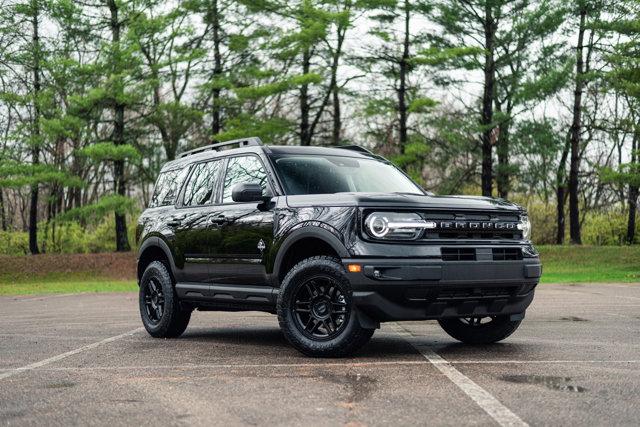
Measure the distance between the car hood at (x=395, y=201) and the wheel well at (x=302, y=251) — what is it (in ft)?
1.12

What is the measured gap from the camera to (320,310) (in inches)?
310

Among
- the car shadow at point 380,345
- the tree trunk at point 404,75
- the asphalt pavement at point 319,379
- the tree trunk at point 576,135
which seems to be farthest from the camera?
the tree trunk at point 576,135

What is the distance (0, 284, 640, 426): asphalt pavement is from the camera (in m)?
5.28

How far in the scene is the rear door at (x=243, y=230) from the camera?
855 centimetres

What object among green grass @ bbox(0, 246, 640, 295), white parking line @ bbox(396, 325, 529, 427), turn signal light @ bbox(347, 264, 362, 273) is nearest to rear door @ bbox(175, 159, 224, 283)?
turn signal light @ bbox(347, 264, 362, 273)

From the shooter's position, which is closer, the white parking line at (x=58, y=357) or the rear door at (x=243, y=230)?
the white parking line at (x=58, y=357)

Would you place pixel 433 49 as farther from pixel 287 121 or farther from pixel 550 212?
pixel 550 212

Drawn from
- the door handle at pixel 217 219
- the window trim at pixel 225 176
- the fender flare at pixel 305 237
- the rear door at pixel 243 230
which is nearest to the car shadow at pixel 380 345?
the rear door at pixel 243 230

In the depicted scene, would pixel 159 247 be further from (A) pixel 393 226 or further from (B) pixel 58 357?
(A) pixel 393 226

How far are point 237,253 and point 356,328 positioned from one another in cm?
183

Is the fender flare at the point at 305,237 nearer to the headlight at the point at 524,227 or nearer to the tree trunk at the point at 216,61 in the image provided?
the headlight at the point at 524,227

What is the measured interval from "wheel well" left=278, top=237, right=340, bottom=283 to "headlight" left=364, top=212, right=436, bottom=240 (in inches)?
23.1

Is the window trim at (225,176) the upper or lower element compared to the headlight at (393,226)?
upper

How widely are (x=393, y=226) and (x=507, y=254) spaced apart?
1.26m
